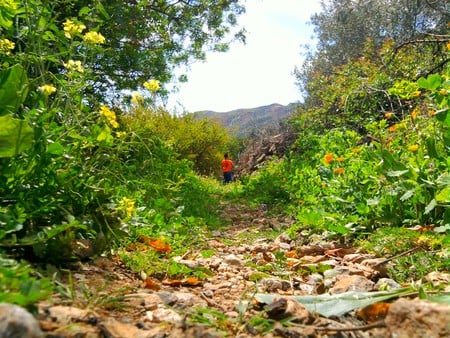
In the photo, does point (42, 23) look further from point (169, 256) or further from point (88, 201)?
point (169, 256)

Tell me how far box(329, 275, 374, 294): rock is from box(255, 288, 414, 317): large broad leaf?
24cm

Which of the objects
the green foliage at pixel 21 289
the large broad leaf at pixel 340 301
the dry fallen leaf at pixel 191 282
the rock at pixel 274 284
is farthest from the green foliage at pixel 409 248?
the green foliage at pixel 21 289

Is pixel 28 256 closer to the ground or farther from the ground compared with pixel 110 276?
farther from the ground

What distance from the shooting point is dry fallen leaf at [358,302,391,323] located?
1.25m

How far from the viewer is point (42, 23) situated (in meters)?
2.12

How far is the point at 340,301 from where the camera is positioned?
1.33 m

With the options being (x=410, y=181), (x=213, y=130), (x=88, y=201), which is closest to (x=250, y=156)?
(x=213, y=130)

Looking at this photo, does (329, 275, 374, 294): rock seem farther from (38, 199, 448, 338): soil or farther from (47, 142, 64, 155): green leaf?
(47, 142, 64, 155): green leaf

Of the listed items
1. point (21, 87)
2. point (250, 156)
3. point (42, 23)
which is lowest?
point (250, 156)

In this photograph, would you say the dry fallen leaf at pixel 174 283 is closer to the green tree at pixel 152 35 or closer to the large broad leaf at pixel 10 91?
the large broad leaf at pixel 10 91

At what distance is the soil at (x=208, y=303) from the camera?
106cm

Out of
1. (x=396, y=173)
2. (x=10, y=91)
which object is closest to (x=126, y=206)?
(x=10, y=91)

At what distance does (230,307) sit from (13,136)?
3.25ft

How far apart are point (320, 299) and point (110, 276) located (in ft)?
2.89
